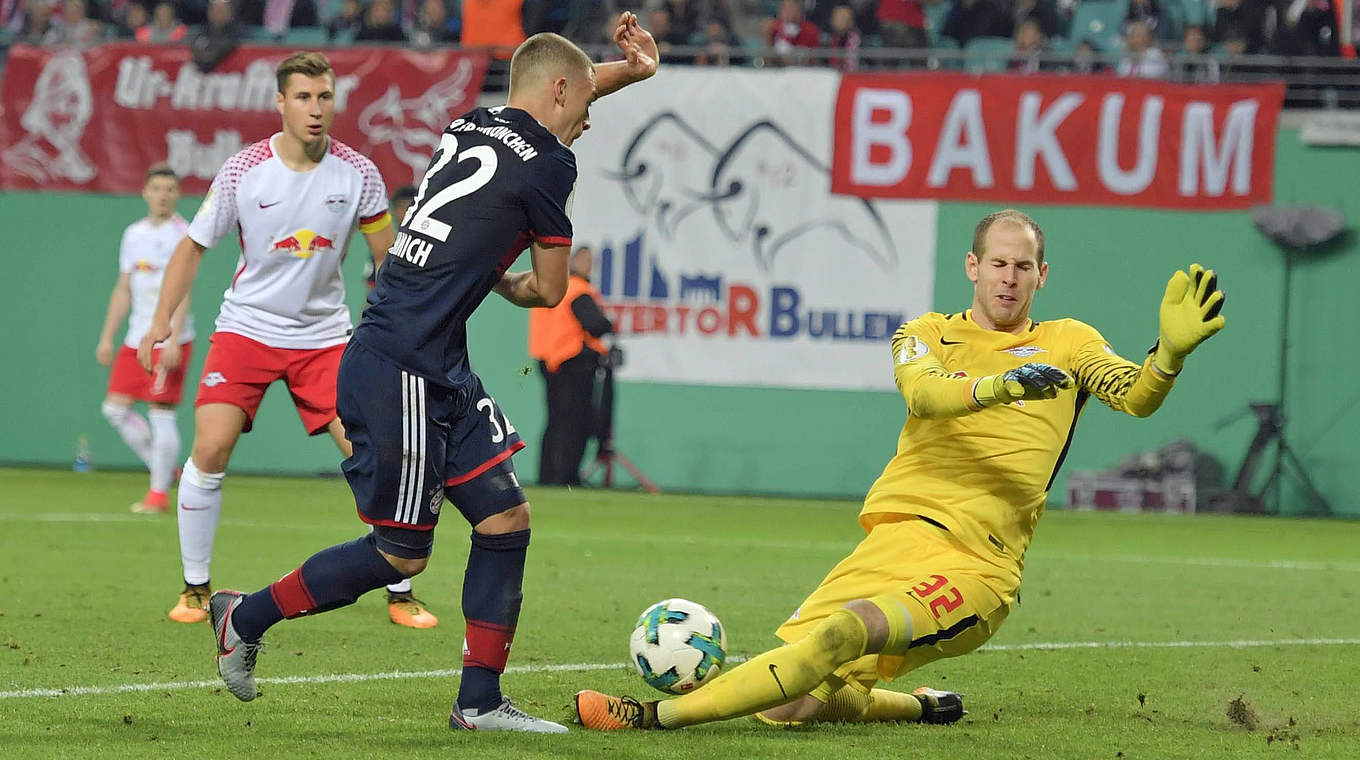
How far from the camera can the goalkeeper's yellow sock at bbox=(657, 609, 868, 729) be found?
4988 mm

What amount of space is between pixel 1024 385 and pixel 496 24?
1430 centimetres

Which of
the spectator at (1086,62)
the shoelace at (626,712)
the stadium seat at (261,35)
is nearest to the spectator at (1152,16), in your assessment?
the spectator at (1086,62)

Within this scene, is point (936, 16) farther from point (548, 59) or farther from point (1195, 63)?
point (548, 59)

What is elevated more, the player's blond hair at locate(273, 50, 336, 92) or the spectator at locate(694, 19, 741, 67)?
the spectator at locate(694, 19, 741, 67)

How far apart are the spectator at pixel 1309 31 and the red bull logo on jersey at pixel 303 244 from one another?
38.9 ft

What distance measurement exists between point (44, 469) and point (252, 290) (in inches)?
443

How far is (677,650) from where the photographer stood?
18.5 feet

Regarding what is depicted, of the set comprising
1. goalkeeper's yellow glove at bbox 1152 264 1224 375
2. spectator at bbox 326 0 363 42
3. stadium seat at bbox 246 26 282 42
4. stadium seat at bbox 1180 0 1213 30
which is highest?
stadium seat at bbox 1180 0 1213 30

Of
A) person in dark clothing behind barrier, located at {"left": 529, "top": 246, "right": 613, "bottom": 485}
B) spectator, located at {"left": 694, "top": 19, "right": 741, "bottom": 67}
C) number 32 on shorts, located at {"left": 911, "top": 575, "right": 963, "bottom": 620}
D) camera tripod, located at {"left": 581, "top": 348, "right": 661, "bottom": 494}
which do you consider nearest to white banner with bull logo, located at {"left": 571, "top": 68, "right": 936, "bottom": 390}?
camera tripod, located at {"left": 581, "top": 348, "right": 661, "bottom": 494}

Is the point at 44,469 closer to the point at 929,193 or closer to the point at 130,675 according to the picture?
the point at 929,193

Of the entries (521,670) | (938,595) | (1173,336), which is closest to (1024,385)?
(1173,336)

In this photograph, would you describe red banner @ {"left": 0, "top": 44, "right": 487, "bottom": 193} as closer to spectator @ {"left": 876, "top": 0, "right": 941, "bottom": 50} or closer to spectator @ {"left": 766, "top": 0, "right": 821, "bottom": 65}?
spectator @ {"left": 766, "top": 0, "right": 821, "bottom": 65}

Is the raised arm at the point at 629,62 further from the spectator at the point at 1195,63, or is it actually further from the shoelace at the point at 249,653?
the spectator at the point at 1195,63

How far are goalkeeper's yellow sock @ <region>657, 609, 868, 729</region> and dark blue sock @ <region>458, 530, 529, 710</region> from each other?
72 centimetres
